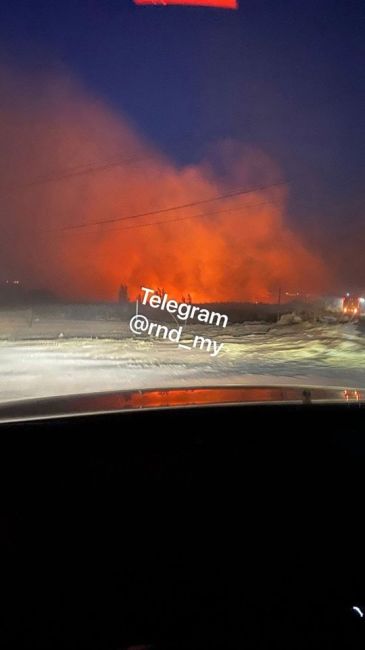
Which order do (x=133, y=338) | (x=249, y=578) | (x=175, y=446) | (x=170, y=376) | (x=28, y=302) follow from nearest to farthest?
(x=249, y=578) < (x=175, y=446) < (x=170, y=376) < (x=133, y=338) < (x=28, y=302)

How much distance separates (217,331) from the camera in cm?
4078

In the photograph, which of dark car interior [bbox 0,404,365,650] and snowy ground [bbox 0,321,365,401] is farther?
snowy ground [bbox 0,321,365,401]

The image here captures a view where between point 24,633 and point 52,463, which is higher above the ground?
point 52,463

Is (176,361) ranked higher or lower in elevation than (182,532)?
lower

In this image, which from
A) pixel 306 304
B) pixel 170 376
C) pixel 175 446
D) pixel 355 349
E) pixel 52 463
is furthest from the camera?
pixel 306 304

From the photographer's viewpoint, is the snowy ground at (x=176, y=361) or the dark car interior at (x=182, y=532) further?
the snowy ground at (x=176, y=361)

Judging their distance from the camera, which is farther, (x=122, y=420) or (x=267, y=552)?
(x=122, y=420)

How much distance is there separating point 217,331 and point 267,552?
126ft

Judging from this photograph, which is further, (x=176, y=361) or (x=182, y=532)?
(x=176, y=361)

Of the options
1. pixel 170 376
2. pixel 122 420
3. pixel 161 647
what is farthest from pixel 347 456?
pixel 170 376

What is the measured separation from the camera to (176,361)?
2239 cm

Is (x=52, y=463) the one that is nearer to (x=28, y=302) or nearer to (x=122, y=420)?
(x=122, y=420)

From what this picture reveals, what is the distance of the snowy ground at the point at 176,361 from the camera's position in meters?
16.5

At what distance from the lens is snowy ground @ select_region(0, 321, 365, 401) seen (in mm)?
16469
